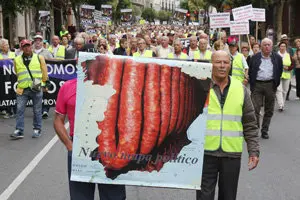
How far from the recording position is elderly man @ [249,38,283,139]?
921cm

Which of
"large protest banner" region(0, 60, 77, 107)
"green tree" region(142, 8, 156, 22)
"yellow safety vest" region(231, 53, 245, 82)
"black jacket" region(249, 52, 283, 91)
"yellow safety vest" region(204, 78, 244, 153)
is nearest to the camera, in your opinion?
"yellow safety vest" region(204, 78, 244, 153)

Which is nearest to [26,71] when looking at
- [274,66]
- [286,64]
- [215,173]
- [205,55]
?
[205,55]

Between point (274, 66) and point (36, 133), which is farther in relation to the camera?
point (36, 133)

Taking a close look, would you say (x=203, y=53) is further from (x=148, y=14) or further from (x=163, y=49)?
(x=148, y=14)

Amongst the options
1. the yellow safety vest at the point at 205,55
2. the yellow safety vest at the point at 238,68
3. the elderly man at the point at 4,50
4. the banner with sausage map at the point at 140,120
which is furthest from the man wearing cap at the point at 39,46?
the banner with sausage map at the point at 140,120

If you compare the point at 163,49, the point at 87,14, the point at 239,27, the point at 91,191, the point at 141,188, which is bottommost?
the point at 141,188

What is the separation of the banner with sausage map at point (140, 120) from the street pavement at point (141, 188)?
2.22 m

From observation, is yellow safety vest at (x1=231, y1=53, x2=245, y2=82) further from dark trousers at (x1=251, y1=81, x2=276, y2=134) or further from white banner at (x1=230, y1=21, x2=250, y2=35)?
white banner at (x1=230, y1=21, x2=250, y2=35)

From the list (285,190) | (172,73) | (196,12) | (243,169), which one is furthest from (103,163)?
(196,12)

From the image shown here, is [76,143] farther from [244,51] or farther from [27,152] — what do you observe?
[244,51]

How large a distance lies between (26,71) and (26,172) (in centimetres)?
273

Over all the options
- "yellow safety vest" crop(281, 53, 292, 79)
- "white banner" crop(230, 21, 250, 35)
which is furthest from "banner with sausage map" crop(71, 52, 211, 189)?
"white banner" crop(230, 21, 250, 35)

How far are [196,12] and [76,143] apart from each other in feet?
291

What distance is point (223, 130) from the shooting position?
4168 mm
